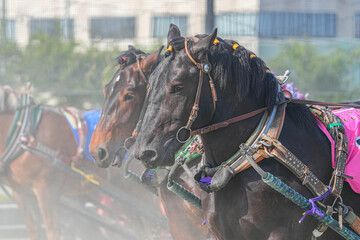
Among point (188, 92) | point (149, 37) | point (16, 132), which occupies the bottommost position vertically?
point (16, 132)

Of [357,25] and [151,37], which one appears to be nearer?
[357,25]

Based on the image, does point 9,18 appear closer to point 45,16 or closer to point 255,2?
point 45,16

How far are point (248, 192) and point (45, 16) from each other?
11.1 meters

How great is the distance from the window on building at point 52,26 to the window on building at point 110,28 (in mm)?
477

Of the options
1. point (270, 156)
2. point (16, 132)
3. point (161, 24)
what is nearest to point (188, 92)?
point (270, 156)

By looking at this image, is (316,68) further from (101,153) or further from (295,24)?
(101,153)

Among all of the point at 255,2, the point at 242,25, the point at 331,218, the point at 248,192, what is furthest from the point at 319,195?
the point at 255,2

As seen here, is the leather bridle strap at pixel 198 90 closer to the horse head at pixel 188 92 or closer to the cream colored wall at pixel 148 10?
the horse head at pixel 188 92

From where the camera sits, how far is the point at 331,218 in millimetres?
3164

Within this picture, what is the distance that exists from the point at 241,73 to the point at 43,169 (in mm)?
4111

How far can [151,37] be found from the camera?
12.9m

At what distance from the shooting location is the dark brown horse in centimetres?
304

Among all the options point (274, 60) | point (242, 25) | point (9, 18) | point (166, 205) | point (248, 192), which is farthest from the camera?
point (9, 18)

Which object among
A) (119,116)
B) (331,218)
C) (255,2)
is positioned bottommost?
(331,218)
